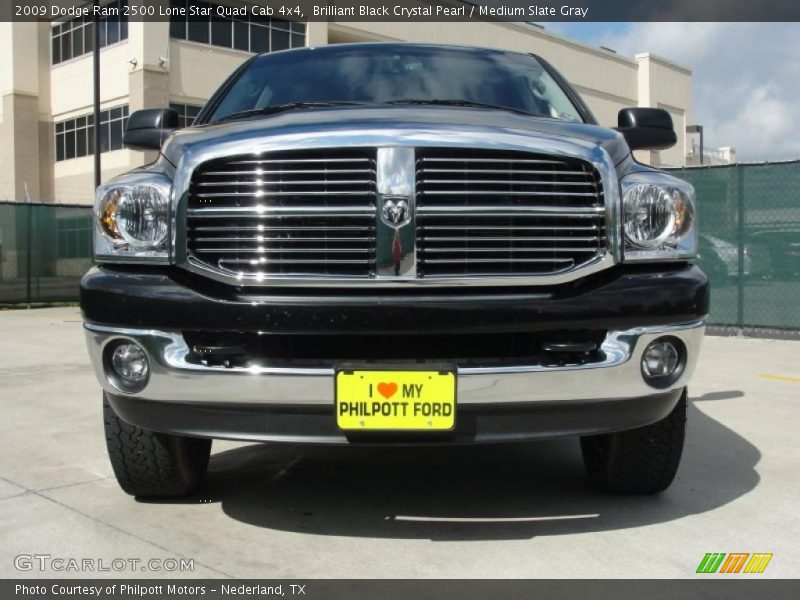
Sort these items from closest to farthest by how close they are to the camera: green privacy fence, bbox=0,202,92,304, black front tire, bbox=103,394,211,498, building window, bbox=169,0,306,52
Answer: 1. black front tire, bbox=103,394,211,498
2. green privacy fence, bbox=0,202,92,304
3. building window, bbox=169,0,306,52

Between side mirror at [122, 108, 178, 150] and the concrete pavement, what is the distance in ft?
5.21

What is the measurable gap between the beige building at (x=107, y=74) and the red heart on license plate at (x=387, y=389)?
25928 mm

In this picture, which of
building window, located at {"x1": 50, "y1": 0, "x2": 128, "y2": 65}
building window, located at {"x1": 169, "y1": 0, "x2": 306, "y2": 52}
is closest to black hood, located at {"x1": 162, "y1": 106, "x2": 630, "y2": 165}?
building window, located at {"x1": 169, "y1": 0, "x2": 306, "y2": 52}

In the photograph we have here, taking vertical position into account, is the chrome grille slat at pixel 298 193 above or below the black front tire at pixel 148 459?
above

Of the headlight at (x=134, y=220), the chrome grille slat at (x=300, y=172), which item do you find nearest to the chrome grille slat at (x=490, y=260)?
the chrome grille slat at (x=300, y=172)

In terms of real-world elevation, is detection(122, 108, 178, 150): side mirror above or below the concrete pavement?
above

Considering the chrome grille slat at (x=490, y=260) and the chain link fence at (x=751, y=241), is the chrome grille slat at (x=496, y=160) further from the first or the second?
the chain link fence at (x=751, y=241)

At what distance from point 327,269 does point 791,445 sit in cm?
307

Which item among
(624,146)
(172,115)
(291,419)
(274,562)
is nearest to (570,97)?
(624,146)

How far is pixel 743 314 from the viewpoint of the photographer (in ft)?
34.8

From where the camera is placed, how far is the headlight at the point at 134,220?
308 cm
